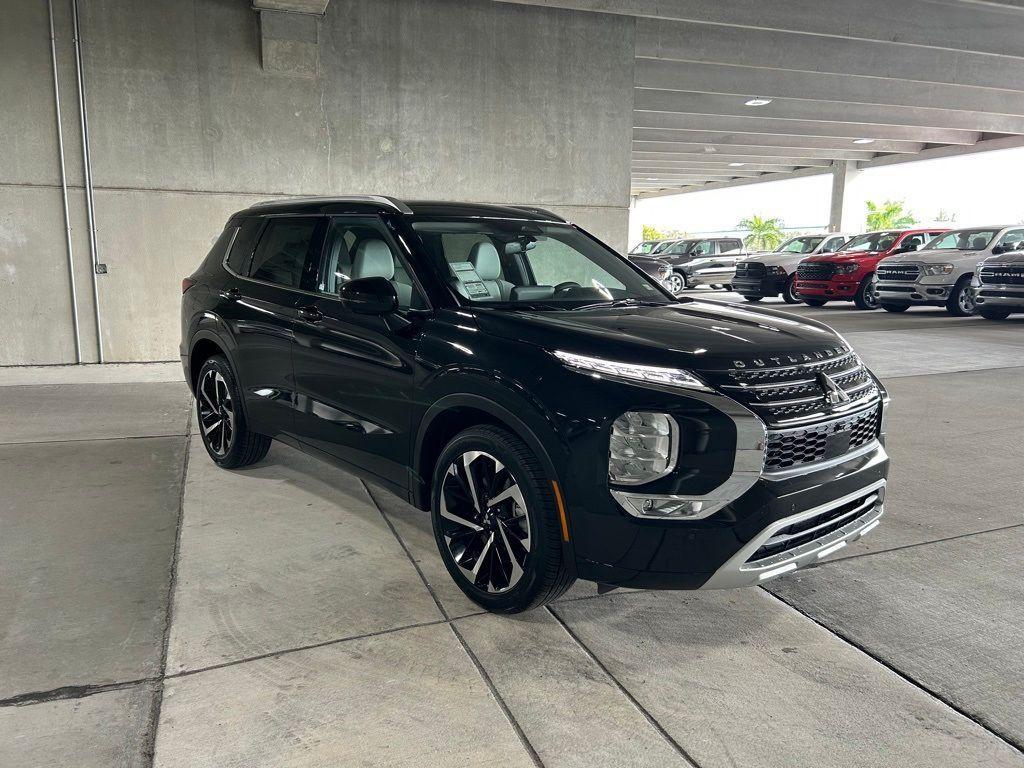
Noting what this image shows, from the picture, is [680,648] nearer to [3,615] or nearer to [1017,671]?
[1017,671]

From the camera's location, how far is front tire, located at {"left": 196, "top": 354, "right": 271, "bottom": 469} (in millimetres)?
4891

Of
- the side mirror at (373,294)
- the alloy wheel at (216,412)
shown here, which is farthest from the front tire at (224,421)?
the side mirror at (373,294)

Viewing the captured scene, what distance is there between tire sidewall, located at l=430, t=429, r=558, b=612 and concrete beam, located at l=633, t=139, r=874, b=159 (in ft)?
75.8

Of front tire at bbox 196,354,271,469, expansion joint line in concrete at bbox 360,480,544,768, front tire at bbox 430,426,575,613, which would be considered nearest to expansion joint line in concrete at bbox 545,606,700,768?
front tire at bbox 430,426,575,613

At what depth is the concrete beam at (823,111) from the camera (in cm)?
1864

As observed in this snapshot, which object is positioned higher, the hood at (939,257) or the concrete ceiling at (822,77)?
the concrete ceiling at (822,77)

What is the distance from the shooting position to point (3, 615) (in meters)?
3.20

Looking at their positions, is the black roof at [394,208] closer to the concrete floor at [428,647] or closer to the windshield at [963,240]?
the concrete floor at [428,647]

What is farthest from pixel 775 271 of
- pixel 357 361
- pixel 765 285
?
pixel 357 361

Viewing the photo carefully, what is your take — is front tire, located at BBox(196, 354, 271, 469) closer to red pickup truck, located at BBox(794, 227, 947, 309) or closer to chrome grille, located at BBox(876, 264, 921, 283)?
chrome grille, located at BBox(876, 264, 921, 283)

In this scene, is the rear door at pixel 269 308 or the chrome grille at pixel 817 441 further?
the rear door at pixel 269 308

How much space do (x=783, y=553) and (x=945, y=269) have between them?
48.4ft

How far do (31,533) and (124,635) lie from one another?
1.40 metres

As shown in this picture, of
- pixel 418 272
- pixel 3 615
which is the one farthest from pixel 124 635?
pixel 418 272
